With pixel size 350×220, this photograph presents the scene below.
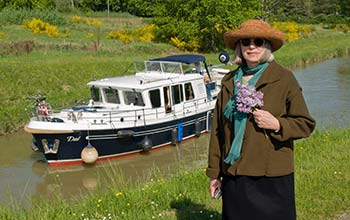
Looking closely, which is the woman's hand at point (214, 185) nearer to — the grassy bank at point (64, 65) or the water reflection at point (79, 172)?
the water reflection at point (79, 172)

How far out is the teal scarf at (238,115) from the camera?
3.82 m

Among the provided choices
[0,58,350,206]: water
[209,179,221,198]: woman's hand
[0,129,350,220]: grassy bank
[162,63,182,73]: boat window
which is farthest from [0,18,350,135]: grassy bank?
[209,179,221,198]: woman's hand

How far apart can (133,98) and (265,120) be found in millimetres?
12464

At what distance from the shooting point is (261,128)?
379 cm

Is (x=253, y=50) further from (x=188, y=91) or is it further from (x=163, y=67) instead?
(x=163, y=67)

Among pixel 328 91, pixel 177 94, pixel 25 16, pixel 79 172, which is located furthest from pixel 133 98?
pixel 25 16

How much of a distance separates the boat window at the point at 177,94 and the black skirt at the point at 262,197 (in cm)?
1278

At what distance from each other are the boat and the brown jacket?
34.6ft

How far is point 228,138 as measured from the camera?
13.1ft

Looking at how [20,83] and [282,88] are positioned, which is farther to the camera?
[20,83]

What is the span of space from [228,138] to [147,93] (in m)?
12.0

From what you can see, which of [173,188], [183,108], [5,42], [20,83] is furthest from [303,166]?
[5,42]

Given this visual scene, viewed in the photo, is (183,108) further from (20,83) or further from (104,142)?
(20,83)

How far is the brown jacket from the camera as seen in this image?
3.79 metres
